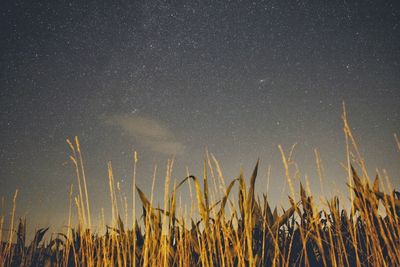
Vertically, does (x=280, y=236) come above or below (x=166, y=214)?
below

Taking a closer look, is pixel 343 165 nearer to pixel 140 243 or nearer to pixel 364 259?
pixel 364 259

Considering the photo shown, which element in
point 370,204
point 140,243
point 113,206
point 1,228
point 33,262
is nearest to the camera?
point 370,204

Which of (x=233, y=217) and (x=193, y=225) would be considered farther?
(x=193, y=225)

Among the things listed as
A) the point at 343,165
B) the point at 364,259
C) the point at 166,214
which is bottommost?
the point at 364,259

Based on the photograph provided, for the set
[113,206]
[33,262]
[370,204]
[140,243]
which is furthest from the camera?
[33,262]

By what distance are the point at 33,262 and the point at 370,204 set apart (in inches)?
87.6

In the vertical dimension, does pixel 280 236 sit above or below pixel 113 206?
below

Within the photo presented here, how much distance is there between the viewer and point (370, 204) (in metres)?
1.26

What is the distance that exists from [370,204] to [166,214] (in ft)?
2.93

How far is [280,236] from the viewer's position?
1533 mm

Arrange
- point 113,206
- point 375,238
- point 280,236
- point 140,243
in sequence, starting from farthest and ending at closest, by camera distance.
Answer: point 140,243 → point 280,236 → point 113,206 → point 375,238

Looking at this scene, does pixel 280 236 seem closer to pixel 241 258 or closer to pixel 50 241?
pixel 241 258

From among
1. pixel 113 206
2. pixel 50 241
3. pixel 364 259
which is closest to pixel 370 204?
pixel 364 259

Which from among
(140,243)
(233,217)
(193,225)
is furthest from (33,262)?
(233,217)
